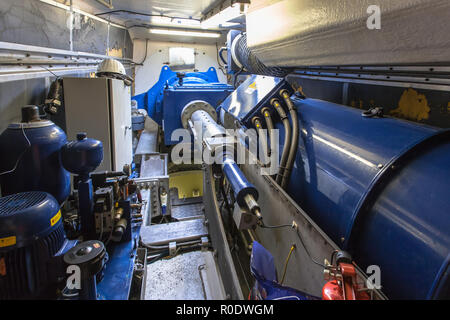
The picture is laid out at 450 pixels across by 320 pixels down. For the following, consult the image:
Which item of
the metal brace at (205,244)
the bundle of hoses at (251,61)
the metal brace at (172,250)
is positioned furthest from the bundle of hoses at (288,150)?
the metal brace at (172,250)

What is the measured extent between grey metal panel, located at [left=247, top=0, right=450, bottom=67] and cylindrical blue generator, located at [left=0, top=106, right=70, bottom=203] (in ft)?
4.00

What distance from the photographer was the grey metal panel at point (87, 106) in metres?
1.97

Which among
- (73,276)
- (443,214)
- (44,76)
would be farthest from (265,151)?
(44,76)

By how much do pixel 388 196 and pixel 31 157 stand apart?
5.00 feet

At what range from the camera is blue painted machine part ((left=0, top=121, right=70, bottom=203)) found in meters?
1.27

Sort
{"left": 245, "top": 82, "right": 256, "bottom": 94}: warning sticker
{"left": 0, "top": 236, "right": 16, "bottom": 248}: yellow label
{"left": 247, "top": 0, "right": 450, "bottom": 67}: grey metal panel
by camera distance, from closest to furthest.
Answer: {"left": 247, "top": 0, "right": 450, "bottom": 67}: grey metal panel → {"left": 0, "top": 236, "right": 16, "bottom": 248}: yellow label → {"left": 245, "top": 82, "right": 256, "bottom": 94}: warning sticker

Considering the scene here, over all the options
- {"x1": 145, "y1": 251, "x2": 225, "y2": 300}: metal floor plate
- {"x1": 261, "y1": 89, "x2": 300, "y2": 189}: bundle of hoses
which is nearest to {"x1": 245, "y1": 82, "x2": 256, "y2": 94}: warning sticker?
{"x1": 261, "y1": 89, "x2": 300, "y2": 189}: bundle of hoses

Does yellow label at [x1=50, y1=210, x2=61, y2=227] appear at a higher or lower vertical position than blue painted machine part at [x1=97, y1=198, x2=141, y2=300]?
higher

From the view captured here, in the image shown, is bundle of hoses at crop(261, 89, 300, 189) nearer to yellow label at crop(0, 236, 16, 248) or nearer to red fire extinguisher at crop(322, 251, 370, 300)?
red fire extinguisher at crop(322, 251, 370, 300)

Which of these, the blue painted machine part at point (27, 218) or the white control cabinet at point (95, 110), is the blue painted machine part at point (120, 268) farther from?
the white control cabinet at point (95, 110)

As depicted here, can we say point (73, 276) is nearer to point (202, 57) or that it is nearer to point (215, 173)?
point (215, 173)

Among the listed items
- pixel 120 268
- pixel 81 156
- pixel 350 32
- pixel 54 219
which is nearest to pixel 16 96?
pixel 81 156

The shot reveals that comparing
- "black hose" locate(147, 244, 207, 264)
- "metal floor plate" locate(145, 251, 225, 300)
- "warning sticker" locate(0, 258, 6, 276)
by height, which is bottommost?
"metal floor plate" locate(145, 251, 225, 300)

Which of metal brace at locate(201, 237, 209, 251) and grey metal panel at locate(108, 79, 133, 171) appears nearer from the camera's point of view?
metal brace at locate(201, 237, 209, 251)
